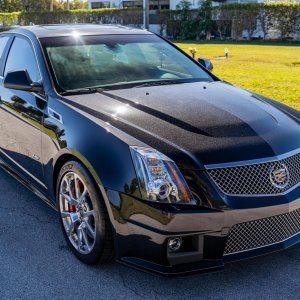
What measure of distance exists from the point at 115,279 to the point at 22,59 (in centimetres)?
235

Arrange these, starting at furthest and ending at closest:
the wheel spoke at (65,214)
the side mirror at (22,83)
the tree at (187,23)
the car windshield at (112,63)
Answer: the tree at (187,23), the car windshield at (112,63), the side mirror at (22,83), the wheel spoke at (65,214)

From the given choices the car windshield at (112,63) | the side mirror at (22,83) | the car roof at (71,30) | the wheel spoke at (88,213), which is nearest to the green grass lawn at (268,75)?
the car windshield at (112,63)

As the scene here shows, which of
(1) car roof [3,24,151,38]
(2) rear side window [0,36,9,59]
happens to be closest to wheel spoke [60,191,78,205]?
(1) car roof [3,24,151,38]

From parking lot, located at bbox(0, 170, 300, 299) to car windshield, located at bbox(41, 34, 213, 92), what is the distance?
1.31 metres

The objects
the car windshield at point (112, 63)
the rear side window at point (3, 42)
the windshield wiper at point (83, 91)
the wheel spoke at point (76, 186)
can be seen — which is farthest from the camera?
the rear side window at point (3, 42)

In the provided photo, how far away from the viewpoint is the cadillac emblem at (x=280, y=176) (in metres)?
3.11

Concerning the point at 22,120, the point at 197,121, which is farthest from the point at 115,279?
the point at 22,120

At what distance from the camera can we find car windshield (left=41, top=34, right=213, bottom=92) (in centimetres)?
422

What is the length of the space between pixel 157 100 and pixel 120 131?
0.71 m

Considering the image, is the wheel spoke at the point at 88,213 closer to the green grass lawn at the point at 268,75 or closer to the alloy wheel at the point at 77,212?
the alloy wheel at the point at 77,212

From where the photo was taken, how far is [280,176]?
3139 mm

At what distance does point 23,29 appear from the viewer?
489 centimetres

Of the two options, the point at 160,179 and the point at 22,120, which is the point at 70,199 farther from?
the point at 22,120

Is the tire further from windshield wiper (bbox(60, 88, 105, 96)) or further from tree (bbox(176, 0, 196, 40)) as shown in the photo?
tree (bbox(176, 0, 196, 40))
